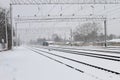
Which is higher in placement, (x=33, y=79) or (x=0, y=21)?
(x=0, y=21)

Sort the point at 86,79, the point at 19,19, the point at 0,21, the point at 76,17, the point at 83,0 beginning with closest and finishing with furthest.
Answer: the point at 86,79
the point at 83,0
the point at 76,17
the point at 19,19
the point at 0,21

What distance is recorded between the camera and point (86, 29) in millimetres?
112375

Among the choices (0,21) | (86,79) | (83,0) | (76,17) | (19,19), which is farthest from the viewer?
(0,21)

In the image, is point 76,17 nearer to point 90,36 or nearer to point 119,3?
point 119,3

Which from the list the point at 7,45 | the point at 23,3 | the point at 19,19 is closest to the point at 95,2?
the point at 23,3

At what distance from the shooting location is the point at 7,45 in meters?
67.8

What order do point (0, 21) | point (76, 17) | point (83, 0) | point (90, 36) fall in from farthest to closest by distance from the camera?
1. point (90, 36)
2. point (0, 21)
3. point (76, 17)
4. point (83, 0)

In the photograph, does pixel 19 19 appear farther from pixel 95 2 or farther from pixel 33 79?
pixel 33 79

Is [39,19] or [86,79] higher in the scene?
[39,19]

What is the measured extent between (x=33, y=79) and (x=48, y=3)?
3031 centimetres

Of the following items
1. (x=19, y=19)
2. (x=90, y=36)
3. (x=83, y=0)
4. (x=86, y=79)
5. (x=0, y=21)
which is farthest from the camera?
(x=90, y=36)

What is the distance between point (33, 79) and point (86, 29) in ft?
331

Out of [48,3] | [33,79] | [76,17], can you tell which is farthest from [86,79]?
[76,17]

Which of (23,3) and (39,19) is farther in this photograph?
(39,19)
